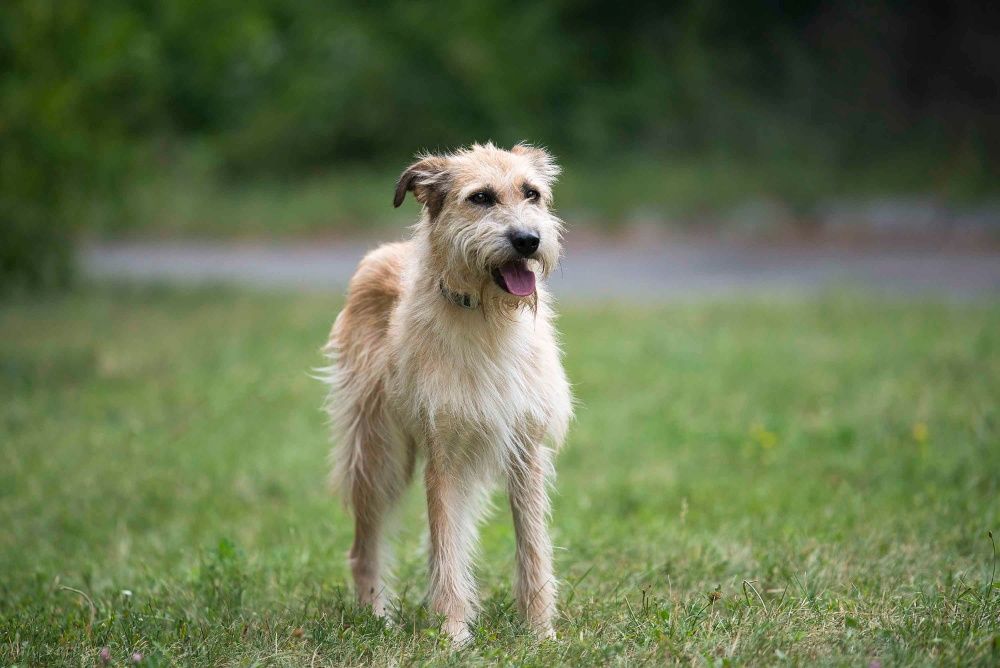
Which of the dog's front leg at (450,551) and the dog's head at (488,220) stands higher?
the dog's head at (488,220)

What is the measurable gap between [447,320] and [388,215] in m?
16.5

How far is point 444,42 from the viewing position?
22.5 m

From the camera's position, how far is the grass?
402 cm

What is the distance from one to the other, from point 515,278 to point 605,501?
2.60 m

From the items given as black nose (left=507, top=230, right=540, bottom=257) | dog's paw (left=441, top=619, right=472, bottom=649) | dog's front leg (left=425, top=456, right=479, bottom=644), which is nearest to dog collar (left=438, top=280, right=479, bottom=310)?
black nose (left=507, top=230, right=540, bottom=257)

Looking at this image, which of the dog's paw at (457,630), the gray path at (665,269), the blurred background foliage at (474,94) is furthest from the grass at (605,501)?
the blurred background foliage at (474,94)

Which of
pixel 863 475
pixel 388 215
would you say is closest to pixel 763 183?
pixel 388 215

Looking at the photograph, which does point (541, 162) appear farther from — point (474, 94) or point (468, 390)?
point (474, 94)

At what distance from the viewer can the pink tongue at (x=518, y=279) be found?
4242mm

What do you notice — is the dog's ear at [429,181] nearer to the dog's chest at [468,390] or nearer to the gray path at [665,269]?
the dog's chest at [468,390]

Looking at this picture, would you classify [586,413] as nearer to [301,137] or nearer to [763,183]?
[763,183]

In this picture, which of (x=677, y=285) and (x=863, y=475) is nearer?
(x=863, y=475)

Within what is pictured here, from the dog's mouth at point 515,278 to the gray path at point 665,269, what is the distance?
341 inches

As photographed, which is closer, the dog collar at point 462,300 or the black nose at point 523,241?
the black nose at point 523,241
